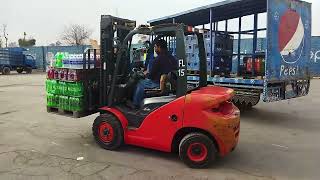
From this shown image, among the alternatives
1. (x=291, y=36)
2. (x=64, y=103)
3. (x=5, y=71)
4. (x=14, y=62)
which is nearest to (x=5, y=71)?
(x=5, y=71)

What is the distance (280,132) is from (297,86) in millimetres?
1985

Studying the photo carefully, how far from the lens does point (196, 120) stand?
5570 millimetres

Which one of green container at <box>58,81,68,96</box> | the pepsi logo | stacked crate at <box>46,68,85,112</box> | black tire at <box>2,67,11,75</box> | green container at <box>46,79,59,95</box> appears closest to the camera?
stacked crate at <box>46,68,85,112</box>

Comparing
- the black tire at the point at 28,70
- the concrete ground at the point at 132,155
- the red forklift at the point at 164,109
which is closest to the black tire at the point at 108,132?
the red forklift at the point at 164,109

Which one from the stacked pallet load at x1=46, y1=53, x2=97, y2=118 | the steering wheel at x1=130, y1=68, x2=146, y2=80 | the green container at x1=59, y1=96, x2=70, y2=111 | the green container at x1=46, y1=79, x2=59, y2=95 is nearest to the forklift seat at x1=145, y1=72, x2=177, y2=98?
the steering wheel at x1=130, y1=68, x2=146, y2=80

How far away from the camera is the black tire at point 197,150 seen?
560 cm

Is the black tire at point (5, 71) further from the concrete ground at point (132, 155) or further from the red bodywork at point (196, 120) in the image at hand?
the red bodywork at point (196, 120)

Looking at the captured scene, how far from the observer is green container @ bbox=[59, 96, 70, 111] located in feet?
22.5

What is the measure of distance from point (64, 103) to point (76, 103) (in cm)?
32

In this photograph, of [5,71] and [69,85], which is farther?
[5,71]

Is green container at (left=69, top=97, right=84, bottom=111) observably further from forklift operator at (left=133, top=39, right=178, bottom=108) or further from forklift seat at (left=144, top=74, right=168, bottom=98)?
forklift operator at (left=133, top=39, right=178, bottom=108)

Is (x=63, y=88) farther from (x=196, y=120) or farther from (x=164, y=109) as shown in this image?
(x=196, y=120)

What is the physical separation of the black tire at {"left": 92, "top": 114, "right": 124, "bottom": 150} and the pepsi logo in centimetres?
453

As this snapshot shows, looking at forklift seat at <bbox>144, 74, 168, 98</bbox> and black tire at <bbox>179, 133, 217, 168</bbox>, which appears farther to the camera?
forklift seat at <bbox>144, 74, 168, 98</bbox>
